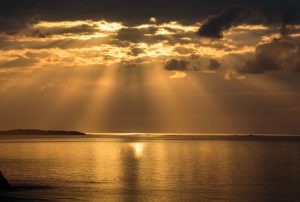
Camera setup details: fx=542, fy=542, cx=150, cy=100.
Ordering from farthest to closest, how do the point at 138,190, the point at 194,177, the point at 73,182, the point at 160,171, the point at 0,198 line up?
the point at 160,171, the point at 194,177, the point at 73,182, the point at 138,190, the point at 0,198

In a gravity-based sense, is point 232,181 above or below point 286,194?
above

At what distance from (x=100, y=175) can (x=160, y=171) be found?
43.4 ft

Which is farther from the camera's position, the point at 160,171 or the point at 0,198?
the point at 160,171

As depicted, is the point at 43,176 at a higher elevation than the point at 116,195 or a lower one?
higher

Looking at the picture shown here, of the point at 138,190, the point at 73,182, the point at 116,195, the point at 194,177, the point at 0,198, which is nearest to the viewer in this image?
the point at 0,198

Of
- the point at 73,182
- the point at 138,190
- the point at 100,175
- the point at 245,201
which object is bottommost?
the point at 245,201

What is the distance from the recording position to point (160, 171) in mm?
99812

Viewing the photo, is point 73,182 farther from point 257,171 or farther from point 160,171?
point 257,171

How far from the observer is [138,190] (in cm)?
7094

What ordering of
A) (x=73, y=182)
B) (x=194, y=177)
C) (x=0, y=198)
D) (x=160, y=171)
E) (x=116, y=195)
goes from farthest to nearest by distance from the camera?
(x=160, y=171)
(x=194, y=177)
(x=73, y=182)
(x=116, y=195)
(x=0, y=198)

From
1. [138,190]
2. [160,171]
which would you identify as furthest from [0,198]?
[160,171]

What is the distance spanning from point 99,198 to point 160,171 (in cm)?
3839

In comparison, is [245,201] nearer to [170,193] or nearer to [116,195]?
[170,193]

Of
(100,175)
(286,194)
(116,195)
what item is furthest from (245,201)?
(100,175)
